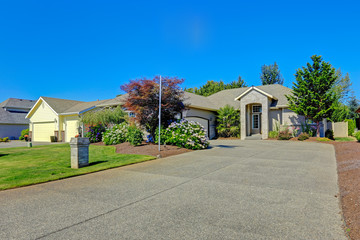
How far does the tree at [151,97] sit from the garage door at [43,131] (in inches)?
688

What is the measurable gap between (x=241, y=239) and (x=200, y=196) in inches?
74.6

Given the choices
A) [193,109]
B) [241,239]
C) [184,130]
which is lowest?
[241,239]

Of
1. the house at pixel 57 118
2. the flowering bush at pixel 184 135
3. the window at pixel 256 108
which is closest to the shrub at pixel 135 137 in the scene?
the flowering bush at pixel 184 135

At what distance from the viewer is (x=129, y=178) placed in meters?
6.70

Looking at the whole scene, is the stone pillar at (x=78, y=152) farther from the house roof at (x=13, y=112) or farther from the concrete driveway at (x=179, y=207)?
the house roof at (x=13, y=112)

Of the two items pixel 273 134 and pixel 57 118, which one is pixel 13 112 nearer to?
pixel 57 118

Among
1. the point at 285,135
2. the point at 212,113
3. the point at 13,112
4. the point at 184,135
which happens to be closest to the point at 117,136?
the point at 184,135

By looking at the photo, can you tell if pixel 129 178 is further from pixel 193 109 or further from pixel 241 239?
pixel 193 109

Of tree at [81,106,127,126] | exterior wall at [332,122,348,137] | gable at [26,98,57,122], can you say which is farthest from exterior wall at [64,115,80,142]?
exterior wall at [332,122,348,137]

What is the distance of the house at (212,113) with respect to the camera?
21469 millimetres

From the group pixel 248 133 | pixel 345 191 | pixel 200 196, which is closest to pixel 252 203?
pixel 200 196

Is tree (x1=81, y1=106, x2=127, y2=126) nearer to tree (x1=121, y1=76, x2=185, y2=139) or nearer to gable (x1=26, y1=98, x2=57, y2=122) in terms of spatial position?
tree (x1=121, y1=76, x2=185, y2=139)

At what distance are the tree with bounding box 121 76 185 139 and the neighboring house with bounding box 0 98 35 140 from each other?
28.4 metres

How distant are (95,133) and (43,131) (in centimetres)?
1343
